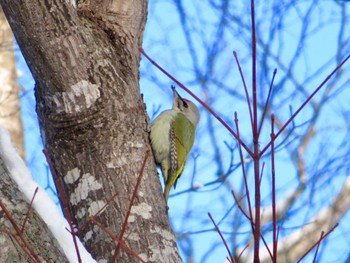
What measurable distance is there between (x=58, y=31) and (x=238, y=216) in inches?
203

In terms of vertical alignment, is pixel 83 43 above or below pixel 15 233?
above

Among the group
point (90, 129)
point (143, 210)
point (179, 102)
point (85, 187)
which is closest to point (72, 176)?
point (85, 187)

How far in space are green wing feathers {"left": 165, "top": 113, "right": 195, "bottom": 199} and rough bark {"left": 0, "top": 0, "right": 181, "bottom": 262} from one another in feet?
4.25

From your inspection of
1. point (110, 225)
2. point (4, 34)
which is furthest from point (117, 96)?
point (4, 34)

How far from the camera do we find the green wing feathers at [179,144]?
185 inches

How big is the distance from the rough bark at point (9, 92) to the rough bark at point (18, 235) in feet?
16.7

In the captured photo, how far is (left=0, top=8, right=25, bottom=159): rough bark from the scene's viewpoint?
→ 756cm

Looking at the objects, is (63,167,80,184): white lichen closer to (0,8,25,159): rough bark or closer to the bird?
the bird

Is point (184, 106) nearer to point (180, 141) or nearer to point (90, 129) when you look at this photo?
point (180, 141)

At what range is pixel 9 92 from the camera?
25.4 ft

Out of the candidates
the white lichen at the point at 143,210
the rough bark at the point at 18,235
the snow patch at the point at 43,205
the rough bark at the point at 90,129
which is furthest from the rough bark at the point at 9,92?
the rough bark at the point at 18,235

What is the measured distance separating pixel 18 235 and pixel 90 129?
1.20m

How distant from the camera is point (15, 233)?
2082mm

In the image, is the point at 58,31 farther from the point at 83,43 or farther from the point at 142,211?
the point at 142,211
